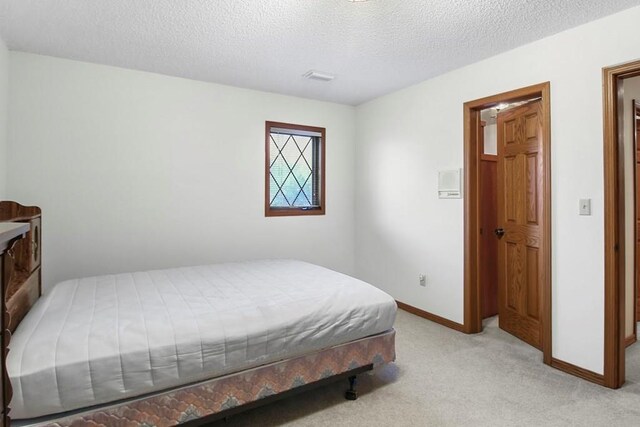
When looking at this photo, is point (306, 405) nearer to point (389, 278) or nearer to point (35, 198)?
point (389, 278)

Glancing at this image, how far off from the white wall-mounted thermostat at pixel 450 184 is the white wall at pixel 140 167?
1654 mm

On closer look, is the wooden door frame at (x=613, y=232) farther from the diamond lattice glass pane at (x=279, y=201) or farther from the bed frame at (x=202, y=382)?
the diamond lattice glass pane at (x=279, y=201)

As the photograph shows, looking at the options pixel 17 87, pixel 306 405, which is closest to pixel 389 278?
pixel 306 405

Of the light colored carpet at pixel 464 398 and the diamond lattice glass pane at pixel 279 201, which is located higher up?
the diamond lattice glass pane at pixel 279 201

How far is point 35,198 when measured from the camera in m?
2.96

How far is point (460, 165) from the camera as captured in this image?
3.32 metres

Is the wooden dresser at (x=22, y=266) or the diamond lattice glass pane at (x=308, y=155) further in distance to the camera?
the diamond lattice glass pane at (x=308, y=155)

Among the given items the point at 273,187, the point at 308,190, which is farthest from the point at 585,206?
the point at 273,187

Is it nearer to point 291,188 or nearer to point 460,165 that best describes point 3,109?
point 291,188

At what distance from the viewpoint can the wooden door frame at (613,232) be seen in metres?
2.30

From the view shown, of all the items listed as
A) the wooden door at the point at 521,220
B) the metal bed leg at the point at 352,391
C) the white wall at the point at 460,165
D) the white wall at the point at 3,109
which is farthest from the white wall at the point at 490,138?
the white wall at the point at 3,109

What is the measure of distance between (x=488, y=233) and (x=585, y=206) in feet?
4.06

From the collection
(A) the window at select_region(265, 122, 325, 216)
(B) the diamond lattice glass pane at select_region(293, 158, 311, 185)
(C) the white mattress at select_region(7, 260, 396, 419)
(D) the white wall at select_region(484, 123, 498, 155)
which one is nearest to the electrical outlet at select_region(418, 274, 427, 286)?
(C) the white mattress at select_region(7, 260, 396, 419)

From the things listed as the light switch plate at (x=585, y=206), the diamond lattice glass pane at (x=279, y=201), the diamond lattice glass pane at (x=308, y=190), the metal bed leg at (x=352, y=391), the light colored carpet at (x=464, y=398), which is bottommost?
the light colored carpet at (x=464, y=398)
